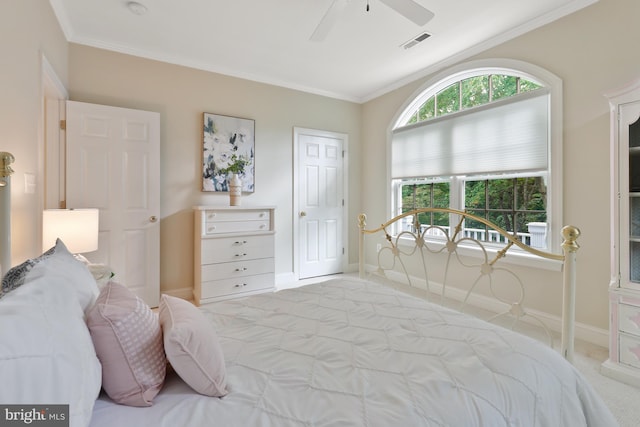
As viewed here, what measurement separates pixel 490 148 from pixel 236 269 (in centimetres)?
302

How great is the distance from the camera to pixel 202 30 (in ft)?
9.39

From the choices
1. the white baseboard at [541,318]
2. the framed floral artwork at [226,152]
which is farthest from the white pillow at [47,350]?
the framed floral artwork at [226,152]

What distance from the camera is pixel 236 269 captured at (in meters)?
3.41

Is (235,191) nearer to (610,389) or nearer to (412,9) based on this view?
(412,9)

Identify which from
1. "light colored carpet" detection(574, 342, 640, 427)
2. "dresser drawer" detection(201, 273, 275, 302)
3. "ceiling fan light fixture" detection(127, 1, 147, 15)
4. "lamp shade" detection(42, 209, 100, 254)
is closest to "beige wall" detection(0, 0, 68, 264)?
"lamp shade" detection(42, 209, 100, 254)

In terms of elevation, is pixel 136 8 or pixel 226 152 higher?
pixel 136 8

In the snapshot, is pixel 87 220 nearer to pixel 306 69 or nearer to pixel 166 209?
pixel 166 209

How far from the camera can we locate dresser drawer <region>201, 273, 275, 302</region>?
10.7 ft

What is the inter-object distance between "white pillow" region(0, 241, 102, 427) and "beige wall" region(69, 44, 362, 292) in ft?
8.99

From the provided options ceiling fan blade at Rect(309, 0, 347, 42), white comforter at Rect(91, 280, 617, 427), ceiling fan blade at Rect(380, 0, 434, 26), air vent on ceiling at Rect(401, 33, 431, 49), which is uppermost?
air vent on ceiling at Rect(401, 33, 431, 49)

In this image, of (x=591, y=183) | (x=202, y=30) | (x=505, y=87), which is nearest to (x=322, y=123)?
(x=202, y=30)

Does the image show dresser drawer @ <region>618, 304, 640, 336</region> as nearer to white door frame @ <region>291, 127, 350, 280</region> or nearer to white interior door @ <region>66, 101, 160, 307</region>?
white door frame @ <region>291, 127, 350, 280</region>

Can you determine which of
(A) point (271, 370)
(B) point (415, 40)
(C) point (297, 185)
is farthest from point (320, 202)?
(A) point (271, 370)

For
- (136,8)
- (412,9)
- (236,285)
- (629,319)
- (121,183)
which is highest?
(136,8)
